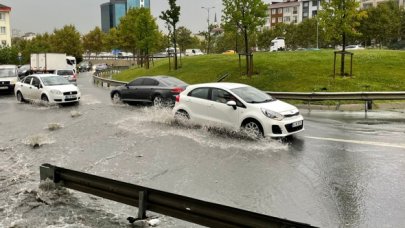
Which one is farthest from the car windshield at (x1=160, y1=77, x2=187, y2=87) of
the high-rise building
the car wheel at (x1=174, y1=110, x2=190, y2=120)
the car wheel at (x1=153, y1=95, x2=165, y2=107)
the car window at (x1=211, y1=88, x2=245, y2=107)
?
the high-rise building

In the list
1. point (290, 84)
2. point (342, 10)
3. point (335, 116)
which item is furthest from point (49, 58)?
point (335, 116)

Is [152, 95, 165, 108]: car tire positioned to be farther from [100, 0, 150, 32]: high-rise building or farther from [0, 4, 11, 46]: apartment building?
[100, 0, 150, 32]: high-rise building

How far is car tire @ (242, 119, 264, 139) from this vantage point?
36.7 feet

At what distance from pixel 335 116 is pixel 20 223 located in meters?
12.4

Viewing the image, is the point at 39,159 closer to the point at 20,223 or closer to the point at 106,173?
the point at 106,173

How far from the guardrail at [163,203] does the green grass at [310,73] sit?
1695cm

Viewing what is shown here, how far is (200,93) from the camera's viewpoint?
42.1ft

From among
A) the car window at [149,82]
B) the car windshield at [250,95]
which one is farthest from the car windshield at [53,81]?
the car windshield at [250,95]

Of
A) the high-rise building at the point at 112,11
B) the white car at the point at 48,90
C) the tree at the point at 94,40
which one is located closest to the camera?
the white car at the point at 48,90

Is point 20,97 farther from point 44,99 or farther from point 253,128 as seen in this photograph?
point 253,128

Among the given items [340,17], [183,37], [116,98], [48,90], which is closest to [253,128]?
[116,98]

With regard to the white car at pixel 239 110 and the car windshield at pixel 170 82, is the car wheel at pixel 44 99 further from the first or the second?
the white car at pixel 239 110

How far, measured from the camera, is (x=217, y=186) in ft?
25.1

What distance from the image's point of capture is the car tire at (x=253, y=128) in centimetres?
1118
